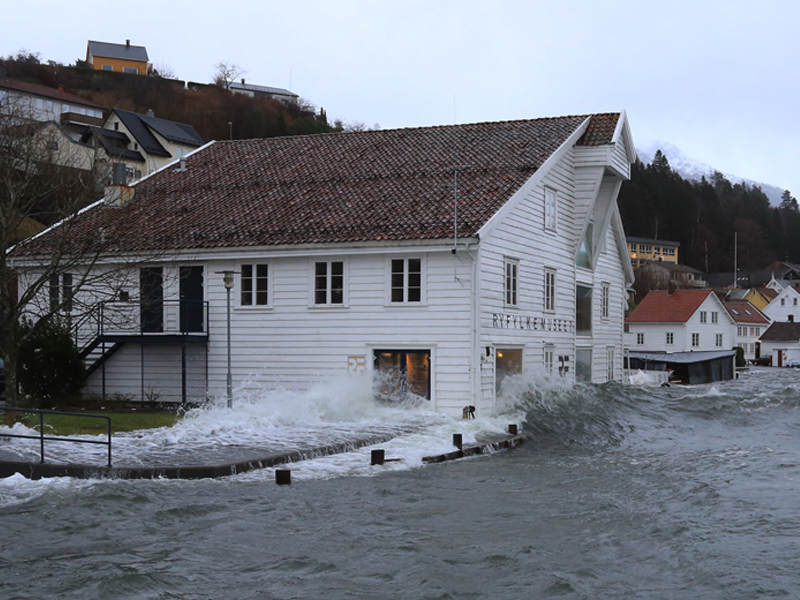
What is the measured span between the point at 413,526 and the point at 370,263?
42.0ft

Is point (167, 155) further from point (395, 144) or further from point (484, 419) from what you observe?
point (484, 419)

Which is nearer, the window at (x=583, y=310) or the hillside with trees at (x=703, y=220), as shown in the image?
the window at (x=583, y=310)

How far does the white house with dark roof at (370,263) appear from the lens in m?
25.8

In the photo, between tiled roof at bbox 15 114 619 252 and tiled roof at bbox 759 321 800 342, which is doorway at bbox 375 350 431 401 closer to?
tiled roof at bbox 15 114 619 252

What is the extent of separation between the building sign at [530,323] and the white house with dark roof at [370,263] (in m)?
0.08

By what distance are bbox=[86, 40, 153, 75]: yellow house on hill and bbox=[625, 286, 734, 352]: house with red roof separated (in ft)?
298

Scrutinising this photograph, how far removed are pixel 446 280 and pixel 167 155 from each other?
71.2m

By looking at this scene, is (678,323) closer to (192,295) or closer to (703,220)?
(192,295)

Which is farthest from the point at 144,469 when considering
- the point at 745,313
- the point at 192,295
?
the point at 745,313

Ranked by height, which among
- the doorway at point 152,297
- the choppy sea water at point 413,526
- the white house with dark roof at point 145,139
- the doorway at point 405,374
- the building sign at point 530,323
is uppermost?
the white house with dark roof at point 145,139

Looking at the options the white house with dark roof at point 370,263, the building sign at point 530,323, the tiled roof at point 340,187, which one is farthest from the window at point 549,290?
the tiled roof at point 340,187

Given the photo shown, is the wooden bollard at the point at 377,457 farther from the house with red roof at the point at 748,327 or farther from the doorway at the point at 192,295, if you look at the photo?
the house with red roof at the point at 748,327

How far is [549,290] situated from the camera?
31.1 m

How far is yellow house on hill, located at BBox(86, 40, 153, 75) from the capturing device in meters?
146
